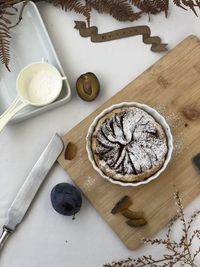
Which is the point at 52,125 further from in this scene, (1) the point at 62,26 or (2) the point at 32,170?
(1) the point at 62,26

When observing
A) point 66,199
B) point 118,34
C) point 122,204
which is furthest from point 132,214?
point 118,34

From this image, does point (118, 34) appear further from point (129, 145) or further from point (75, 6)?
point (129, 145)

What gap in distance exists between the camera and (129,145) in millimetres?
962

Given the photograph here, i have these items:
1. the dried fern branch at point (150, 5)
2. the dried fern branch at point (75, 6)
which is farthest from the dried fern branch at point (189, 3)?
the dried fern branch at point (75, 6)

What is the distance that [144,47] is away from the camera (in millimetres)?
1048

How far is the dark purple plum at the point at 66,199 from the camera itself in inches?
36.6

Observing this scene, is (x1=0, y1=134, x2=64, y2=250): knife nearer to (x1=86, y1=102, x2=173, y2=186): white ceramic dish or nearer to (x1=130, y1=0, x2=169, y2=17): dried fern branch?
(x1=86, y1=102, x2=173, y2=186): white ceramic dish

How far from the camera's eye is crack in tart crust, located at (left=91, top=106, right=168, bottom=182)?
95 cm

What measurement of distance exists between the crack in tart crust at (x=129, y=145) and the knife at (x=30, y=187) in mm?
90

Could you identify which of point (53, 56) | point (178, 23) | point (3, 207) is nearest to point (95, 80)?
point (53, 56)

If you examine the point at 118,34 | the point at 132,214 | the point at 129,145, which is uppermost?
the point at 118,34

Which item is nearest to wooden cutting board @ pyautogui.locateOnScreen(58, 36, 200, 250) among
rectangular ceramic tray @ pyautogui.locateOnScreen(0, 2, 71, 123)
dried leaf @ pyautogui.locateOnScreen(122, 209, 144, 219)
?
dried leaf @ pyautogui.locateOnScreen(122, 209, 144, 219)

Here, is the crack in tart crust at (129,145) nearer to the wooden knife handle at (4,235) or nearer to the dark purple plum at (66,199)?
the dark purple plum at (66,199)

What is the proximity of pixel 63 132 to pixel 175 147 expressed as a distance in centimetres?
25
